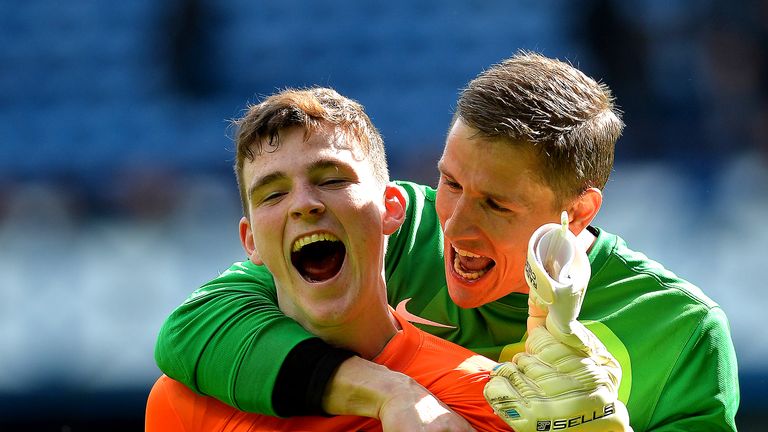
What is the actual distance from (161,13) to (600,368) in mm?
6316

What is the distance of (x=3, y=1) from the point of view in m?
8.04

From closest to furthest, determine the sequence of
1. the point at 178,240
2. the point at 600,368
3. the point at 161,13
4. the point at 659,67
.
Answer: the point at 600,368, the point at 178,240, the point at 659,67, the point at 161,13

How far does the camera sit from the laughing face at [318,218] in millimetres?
2338

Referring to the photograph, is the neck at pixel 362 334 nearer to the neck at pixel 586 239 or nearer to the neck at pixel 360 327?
the neck at pixel 360 327

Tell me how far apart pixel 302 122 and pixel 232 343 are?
1.61 ft

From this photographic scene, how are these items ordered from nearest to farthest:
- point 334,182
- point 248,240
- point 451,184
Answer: point 334,182 < point 248,240 < point 451,184

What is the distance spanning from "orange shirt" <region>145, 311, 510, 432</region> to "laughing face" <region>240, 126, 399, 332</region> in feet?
0.45

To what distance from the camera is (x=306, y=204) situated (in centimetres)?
230

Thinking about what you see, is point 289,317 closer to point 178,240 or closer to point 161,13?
point 178,240

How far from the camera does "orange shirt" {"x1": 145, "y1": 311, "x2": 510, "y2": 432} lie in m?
2.28

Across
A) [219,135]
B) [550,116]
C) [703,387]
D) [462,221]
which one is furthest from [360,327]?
[219,135]

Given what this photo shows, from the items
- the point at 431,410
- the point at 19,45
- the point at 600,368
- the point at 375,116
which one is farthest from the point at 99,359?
the point at 600,368

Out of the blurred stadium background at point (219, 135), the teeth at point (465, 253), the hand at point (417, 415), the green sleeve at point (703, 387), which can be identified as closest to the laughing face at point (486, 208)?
the teeth at point (465, 253)

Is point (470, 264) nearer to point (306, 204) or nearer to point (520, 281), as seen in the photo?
point (520, 281)
